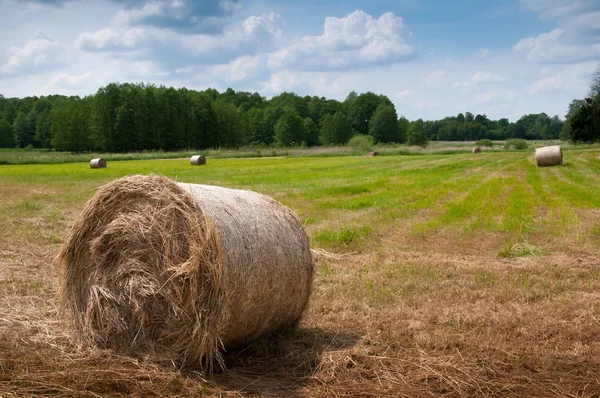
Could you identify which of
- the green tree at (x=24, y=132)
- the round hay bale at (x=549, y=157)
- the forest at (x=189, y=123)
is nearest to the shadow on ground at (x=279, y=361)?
the round hay bale at (x=549, y=157)

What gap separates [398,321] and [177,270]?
292cm

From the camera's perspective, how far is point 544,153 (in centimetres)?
3419

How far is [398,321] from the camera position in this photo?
23.6ft

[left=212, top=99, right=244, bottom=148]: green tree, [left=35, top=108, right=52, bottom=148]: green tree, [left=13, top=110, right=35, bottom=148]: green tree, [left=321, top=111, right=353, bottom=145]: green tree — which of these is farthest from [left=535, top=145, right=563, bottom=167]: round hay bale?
[left=13, top=110, right=35, bottom=148]: green tree

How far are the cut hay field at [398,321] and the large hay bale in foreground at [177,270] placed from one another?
0.97 ft

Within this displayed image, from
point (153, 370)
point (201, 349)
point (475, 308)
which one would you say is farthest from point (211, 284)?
point (475, 308)

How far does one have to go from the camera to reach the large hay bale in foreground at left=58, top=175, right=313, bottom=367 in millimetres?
5617

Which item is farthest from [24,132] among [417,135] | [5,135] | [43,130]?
[417,135]

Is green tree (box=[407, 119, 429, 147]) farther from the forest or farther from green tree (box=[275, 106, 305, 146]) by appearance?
green tree (box=[275, 106, 305, 146])

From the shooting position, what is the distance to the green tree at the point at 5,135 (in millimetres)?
111062

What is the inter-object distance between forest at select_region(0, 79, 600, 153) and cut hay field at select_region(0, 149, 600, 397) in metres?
65.1

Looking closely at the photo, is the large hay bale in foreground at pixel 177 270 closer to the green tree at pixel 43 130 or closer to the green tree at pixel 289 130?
the green tree at pixel 289 130

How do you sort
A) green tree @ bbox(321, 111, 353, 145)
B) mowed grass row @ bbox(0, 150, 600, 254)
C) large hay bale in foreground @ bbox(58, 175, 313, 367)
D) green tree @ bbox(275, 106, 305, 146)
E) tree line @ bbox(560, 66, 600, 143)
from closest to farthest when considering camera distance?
large hay bale in foreground @ bbox(58, 175, 313, 367) → mowed grass row @ bbox(0, 150, 600, 254) → tree line @ bbox(560, 66, 600, 143) → green tree @ bbox(275, 106, 305, 146) → green tree @ bbox(321, 111, 353, 145)

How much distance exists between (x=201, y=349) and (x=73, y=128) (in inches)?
4032
